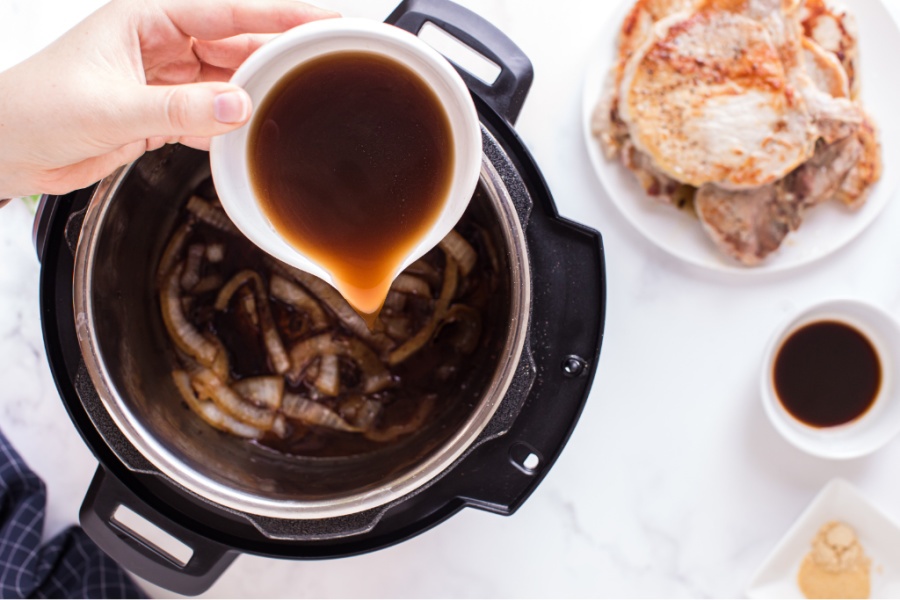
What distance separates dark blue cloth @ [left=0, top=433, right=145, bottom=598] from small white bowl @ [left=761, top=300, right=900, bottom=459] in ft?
3.72

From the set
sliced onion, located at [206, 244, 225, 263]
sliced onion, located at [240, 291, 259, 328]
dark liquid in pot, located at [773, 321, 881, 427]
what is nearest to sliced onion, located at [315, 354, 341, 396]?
sliced onion, located at [240, 291, 259, 328]

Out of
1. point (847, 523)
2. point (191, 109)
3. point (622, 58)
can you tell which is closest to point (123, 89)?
point (191, 109)

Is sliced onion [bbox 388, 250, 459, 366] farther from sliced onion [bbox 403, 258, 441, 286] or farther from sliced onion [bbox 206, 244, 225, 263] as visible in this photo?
sliced onion [bbox 206, 244, 225, 263]

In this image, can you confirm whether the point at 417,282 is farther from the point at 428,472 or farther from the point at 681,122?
the point at 681,122

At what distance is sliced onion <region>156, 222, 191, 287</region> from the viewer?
1.14m

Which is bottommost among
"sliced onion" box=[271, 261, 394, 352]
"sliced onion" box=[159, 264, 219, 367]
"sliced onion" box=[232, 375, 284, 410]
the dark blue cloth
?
the dark blue cloth

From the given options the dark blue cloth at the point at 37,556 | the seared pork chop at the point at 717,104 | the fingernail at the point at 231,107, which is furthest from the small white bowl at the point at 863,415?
the dark blue cloth at the point at 37,556

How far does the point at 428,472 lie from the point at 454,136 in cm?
41

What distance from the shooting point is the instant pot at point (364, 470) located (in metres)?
0.94

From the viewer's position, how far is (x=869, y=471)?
51.7 inches

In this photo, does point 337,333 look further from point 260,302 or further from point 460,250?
point 460,250

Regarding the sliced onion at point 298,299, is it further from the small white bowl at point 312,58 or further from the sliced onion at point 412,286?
the small white bowl at point 312,58

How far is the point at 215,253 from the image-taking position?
1.16 meters

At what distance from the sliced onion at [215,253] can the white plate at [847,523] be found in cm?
102
